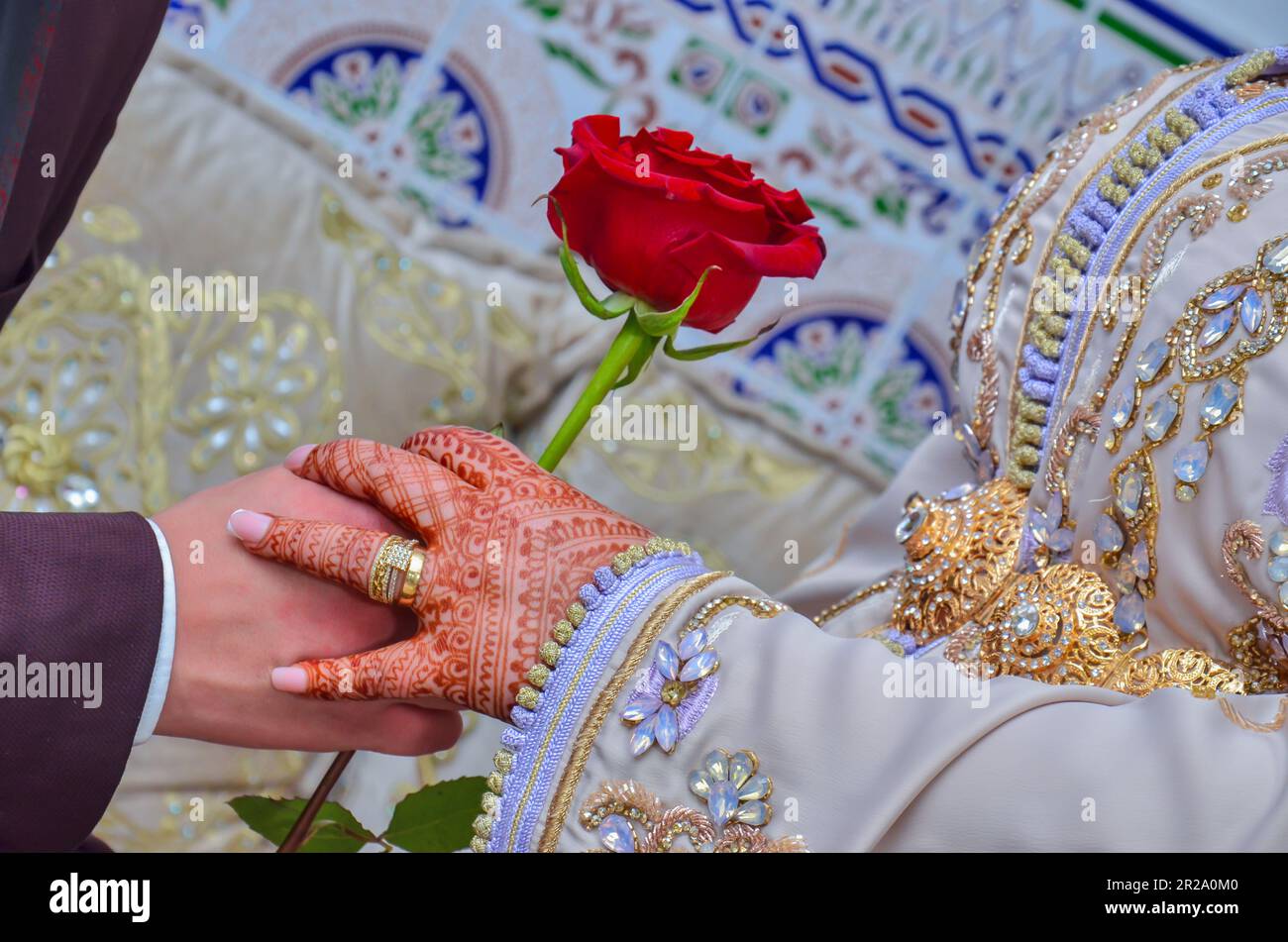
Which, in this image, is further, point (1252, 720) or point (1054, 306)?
point (1054, 306)

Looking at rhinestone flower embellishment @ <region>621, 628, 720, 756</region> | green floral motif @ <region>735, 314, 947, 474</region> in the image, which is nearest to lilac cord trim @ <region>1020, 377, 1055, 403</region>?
rhinestone flower embellishment @ <region>621, 628, 720, 756</region>

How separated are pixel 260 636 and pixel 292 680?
0.14 ft

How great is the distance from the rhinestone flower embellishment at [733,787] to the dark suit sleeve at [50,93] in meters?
0.44

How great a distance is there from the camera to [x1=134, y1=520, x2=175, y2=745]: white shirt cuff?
25.2 inches

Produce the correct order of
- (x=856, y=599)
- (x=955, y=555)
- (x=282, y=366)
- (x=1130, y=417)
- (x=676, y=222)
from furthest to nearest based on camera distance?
(x=282, y=366)
(x=856, y=599)
(x=955, y=555)
(x=1130, y=417)
(x=676, y=222)

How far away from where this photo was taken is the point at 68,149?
2.14 feet

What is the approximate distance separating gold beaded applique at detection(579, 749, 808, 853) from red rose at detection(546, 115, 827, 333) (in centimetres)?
22

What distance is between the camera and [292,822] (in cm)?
61

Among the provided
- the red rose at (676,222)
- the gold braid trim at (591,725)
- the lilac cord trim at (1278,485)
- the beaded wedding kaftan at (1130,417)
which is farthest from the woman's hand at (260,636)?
the lilac cord trim at (1278,485)

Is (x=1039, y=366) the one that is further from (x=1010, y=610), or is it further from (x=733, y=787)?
(x=733, y=787)

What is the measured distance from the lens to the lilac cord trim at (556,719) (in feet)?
2.02

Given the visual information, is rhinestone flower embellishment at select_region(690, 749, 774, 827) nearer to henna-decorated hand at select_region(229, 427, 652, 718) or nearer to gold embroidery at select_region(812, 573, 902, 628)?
henna-decorated hand at select_region(229, 427, 652, 718)

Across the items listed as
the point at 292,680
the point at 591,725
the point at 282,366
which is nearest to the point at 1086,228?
the point at 591,725
